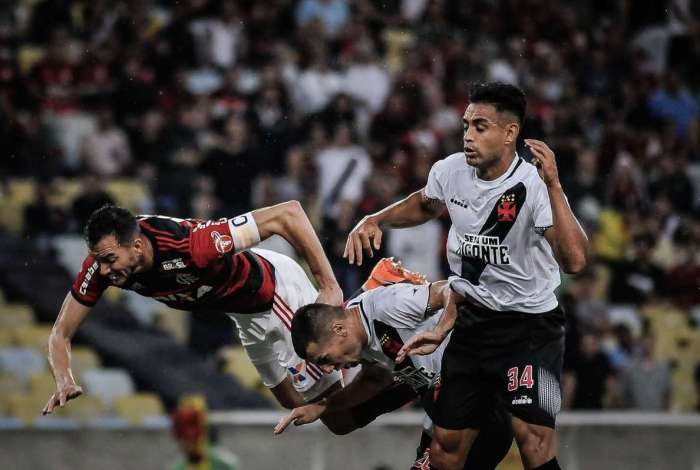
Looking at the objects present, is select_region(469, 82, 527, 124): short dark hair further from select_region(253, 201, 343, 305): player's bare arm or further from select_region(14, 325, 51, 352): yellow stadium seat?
select_region(14, 325, 51, 352): yellow stadium seat

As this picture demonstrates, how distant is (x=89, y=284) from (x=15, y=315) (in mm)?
5346

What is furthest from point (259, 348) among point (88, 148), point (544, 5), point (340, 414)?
point (544, 5)

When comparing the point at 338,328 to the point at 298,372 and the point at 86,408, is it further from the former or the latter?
the point at 86,408

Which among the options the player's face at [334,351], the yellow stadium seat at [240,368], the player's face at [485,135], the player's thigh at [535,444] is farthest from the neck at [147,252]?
the yellow stadium seat at [240,368]

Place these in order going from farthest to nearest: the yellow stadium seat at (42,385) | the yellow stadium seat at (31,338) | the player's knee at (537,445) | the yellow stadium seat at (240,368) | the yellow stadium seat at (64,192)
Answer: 1. the yellow stadium seat at (64,192)
2. the yellow stadium seat at (240,368)
3. the yellow stadium seat at (31,338)
4. the yellow stadium seat at (42,385)
5. the player's knee at (537,445)

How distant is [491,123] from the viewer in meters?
7.34

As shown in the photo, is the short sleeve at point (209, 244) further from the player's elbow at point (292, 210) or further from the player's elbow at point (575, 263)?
the player's elbow at point (575, 263)

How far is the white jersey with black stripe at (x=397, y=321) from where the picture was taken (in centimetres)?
770

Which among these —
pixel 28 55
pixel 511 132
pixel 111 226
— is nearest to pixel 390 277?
pixel 511 132

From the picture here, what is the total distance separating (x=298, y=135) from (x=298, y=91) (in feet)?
2.53

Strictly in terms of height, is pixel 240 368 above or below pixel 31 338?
below

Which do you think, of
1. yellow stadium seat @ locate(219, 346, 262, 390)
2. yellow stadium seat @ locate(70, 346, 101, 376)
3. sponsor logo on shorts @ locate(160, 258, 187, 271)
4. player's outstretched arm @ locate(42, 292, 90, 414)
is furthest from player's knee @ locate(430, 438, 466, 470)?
yellow stadium seat @ locate(70, 346, 101, 376)

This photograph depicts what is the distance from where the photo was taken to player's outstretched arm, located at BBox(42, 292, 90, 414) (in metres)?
7.67

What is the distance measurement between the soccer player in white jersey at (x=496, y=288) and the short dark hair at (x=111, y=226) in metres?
1.14
